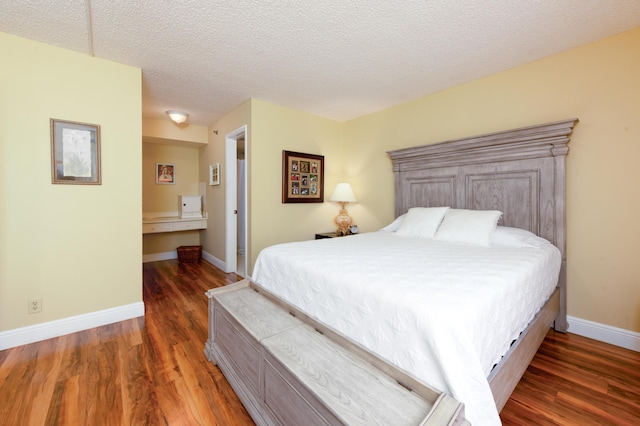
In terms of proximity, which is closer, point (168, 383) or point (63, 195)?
point (168, 383)

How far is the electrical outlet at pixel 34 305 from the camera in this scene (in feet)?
7.00

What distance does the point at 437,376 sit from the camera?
992 mm

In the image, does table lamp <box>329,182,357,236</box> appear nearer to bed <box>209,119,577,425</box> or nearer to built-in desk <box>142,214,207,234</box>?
bed <box>209,119,577,425</box>

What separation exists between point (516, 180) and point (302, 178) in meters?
2.48

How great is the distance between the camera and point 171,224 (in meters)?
4.23

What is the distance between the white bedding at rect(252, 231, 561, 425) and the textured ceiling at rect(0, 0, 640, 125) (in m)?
1.63

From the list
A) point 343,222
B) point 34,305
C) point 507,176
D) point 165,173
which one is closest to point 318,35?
point 507,176

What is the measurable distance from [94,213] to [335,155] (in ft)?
10.1

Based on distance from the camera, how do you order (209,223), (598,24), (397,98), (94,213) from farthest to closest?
(209,223)
(397,98)
(94,213)
(598,24)

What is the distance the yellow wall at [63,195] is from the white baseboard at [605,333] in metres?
3.94

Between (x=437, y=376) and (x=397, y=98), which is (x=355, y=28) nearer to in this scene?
(x=397, y=98)

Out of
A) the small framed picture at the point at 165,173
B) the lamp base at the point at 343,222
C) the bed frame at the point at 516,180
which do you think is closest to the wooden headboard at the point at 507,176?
the bed frame at the point at 516,180

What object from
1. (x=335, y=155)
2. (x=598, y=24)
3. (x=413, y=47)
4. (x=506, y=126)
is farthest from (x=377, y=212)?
(x=598, y=24)

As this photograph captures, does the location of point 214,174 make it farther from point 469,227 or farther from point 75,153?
point 469,227
